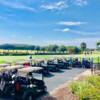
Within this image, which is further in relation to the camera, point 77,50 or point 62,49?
point 62,49

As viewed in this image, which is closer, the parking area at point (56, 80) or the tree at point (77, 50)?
the parking area at point (56, 80)

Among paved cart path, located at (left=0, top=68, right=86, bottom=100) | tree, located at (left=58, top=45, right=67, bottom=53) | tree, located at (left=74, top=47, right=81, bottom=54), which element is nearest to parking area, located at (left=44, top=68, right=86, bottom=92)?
paved cart path, located at (left=0, top=68, right=86, bottom=100)

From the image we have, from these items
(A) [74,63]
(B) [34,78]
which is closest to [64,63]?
(A) [74,63]

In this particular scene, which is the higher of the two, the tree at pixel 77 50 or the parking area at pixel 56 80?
the tree at pixel 77 50

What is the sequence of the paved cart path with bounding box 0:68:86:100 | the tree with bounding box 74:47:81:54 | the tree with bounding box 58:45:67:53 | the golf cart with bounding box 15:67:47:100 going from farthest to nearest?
the tree with bounding box 58:45:67:53 < the tree with bounding box 74:47:81:54 < the paved cart path with bounding box 0:68:86:100 < the golf cart with bounding box 15:67:47:100

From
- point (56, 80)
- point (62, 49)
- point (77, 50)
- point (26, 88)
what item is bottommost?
point (56, 80)

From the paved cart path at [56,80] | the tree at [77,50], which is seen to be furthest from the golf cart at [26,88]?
the tree at [77,50]

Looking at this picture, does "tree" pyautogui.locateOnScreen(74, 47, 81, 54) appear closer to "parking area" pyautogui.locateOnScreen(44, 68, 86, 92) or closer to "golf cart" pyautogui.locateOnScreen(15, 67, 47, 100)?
"parking area" pyautogui.locateOnScreen(44, 68, 86, 92)

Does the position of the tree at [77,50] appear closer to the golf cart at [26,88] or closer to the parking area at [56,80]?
the parking area at [56,80]

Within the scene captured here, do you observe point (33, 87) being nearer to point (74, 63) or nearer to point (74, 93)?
point (74, 93)

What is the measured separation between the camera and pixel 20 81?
17.2 metres

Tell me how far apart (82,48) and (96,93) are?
136 m

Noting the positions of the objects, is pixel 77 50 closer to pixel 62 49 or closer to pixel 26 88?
pixel 62 49

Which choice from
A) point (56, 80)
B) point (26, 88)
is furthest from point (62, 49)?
point (26, 88)
